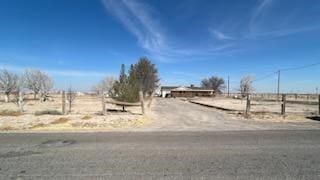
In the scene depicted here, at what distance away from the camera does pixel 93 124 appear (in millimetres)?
15773

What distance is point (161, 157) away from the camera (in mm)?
7598

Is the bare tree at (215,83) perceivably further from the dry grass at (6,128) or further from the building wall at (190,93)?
the dry grass at (6,128)

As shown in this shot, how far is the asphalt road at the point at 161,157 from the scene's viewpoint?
6.08 meters

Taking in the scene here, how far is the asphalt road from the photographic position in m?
6.08

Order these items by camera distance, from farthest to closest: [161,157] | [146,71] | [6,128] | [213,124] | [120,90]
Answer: [146,71], [120,90], [213,124], [6,128], [161,157]

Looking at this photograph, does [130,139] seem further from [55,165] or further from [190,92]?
[190,92]

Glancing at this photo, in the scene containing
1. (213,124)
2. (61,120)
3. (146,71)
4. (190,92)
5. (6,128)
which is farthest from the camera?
(190,92)

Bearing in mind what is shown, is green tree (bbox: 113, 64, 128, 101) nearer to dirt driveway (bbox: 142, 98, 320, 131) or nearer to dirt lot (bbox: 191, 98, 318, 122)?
dirt driveway (bbox: 142, 98, 320, 131)

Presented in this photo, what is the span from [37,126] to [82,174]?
33.5ft

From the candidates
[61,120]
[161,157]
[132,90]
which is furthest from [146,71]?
[161,157]

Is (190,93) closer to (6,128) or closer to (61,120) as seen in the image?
(61,120)

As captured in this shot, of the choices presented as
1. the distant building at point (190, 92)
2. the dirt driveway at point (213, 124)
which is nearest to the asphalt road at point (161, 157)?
the dirt driveway at point (213, 124)

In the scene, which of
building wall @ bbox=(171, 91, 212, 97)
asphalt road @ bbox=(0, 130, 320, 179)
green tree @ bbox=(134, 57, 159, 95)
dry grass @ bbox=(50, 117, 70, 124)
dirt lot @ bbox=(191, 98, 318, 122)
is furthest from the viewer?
building wall @ bbox=(171, 91, 212, 97)

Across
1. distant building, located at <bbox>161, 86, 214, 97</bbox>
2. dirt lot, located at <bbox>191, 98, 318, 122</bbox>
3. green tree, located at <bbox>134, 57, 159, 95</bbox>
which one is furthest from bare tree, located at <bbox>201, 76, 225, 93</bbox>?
dirt lot, located at <bbox>191, 98, 318, 122</bbox>
